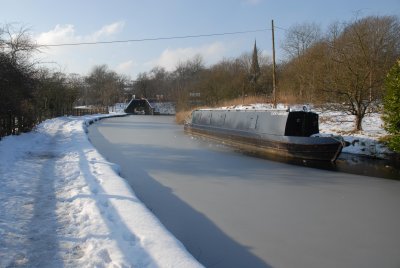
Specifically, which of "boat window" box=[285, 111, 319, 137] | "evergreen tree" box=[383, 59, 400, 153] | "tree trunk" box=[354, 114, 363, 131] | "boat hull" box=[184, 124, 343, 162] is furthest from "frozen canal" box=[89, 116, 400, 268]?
"tree trunk" box=[354, 114, 363, 131]

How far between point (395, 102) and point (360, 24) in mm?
7936

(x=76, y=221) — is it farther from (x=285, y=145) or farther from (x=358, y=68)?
(x=358, y=68)

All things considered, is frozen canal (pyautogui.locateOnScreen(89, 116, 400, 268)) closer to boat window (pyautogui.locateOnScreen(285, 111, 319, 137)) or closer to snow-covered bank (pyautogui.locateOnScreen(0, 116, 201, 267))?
snow-covered bank (pyautogui.locateOnScreen(0, 116, 201, 267))

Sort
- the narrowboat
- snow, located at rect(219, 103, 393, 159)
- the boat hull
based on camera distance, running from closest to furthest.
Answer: the boat hull → the narrowboat → snow, located at rect(219, 103, 393, 159)

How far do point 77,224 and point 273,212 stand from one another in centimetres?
310

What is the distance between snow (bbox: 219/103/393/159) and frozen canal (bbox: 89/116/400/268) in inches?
125

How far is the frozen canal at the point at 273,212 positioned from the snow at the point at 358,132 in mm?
3175

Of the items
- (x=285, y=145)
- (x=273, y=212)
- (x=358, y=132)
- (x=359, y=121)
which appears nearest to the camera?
(x=273, y=212)

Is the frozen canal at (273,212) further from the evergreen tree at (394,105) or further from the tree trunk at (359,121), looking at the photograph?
the tree trunk at (359,121)

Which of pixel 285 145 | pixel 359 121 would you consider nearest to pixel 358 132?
pixel 359 121

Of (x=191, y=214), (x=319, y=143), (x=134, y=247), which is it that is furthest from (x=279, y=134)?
(x=134, y=247)

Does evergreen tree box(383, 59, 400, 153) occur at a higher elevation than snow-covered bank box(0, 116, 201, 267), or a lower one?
higher

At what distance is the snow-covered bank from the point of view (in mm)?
3938

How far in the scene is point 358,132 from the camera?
15.0 metres
